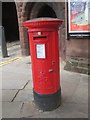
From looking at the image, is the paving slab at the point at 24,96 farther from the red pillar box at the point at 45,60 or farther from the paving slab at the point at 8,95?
the red pillar box at the point at 45,60

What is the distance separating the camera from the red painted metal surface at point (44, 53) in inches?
152

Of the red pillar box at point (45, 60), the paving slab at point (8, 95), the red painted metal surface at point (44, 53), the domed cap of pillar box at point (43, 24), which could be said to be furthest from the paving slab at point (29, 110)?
the domed cap of pillar box at point (43, 24)

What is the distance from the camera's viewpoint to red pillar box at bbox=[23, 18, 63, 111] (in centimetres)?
388

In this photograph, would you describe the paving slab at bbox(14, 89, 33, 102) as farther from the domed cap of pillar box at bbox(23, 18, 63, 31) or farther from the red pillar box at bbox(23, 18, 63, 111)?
the domed cap of pillar box at bbox(23, 18, 63, 31)

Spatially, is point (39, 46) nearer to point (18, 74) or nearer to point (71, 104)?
point (71, 104)

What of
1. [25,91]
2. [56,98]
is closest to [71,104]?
[56,98]

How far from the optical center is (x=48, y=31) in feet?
12.8

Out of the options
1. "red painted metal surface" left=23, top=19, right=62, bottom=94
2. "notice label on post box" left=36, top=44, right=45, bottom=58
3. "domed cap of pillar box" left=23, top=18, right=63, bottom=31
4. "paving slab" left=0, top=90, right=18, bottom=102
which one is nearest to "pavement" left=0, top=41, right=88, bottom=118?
"paving slab" left=0, top=90, right=18, bottom=102

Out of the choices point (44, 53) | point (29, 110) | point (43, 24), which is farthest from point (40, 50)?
point (29, 110)

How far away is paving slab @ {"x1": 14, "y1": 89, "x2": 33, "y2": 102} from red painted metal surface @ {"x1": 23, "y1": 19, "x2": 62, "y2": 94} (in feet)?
1.76

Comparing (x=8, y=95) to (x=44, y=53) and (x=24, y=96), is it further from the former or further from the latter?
(x=44, y=53)

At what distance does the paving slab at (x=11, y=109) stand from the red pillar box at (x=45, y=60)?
0.37 m

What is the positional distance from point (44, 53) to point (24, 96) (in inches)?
50.3

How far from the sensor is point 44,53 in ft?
13.1
